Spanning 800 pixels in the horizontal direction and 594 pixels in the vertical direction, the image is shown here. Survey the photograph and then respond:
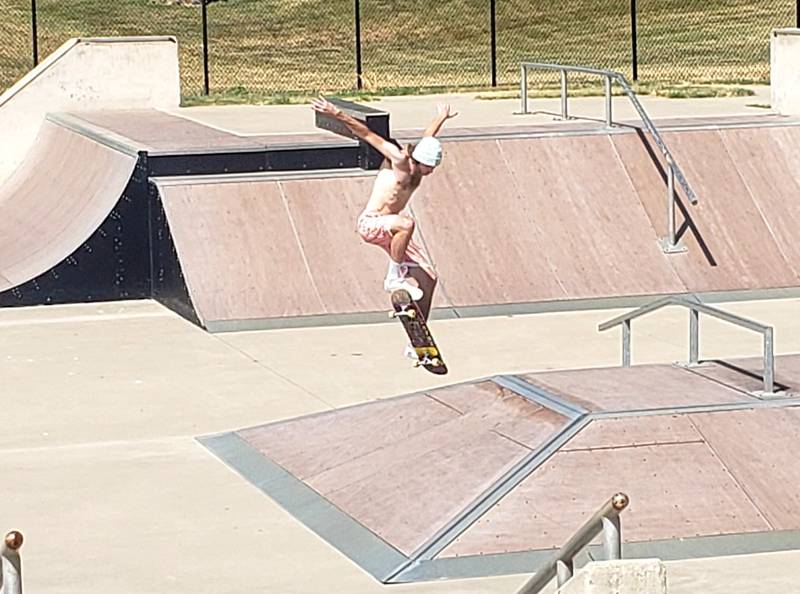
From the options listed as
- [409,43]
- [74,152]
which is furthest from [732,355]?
[409,43]

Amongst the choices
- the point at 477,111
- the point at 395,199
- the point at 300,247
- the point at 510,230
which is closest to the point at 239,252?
the point at 300,247

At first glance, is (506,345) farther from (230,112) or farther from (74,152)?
(230,112)

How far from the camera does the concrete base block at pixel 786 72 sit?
67.3 feet

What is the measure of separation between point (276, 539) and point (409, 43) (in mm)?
31140

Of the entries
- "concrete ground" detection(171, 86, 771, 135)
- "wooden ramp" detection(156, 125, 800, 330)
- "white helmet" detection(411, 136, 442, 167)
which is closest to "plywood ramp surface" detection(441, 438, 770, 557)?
"white helmet" detection(411, 136, 442, 167)

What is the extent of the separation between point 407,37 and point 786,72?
20505mm

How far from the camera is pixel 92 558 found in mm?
9273

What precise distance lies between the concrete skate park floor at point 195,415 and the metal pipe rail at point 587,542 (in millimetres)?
2667

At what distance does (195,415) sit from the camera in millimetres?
12617

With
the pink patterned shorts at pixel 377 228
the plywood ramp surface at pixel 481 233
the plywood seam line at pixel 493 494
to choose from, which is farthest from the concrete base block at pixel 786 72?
the plywood seam line at pixel 493 494

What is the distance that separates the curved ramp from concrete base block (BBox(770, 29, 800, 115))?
7528 millimetres

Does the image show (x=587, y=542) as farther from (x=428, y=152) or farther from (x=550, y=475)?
(x=428, y=152)

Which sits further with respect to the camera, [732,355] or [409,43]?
[409,43]

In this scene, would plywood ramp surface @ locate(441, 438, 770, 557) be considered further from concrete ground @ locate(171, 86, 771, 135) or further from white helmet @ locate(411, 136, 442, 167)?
concrete ground @ locate(171, 86, 771, 135)
